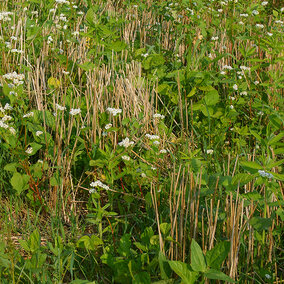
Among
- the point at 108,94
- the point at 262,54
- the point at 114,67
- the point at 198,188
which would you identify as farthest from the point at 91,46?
the point at 198,188

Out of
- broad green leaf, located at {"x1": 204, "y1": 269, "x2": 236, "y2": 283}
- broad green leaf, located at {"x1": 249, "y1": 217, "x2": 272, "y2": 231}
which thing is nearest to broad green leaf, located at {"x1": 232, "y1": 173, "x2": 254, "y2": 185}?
broad green leaf, located at {"x1": 249, "y1": 217, "x2": 272, "y2": 231}

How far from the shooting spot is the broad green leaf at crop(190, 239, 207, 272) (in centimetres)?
168

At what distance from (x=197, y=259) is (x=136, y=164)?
46.3 inches

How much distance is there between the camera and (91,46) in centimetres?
373

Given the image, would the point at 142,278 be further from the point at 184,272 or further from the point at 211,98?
the point at 211,98

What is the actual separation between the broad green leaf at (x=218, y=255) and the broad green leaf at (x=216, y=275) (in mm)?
38

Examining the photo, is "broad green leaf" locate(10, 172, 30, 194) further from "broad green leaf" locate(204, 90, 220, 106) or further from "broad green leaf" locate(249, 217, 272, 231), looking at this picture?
"broad green leaf" locate(204, 90, 220, 106)

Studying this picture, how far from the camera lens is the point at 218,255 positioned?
1713 mm

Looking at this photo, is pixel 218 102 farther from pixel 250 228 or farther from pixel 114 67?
pixel 250 228

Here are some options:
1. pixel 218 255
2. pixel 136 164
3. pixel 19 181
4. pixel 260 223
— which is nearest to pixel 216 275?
pixel 218 255

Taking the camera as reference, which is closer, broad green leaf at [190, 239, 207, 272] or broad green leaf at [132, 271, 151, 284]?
broad green leaf at [190, 239, 207, 272]

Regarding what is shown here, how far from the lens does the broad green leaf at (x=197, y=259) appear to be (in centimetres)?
168

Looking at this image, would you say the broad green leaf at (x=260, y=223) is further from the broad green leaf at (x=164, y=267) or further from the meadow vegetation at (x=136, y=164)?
the broad green leaf at (x=164, y=267)

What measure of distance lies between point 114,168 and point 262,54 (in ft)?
7.54
